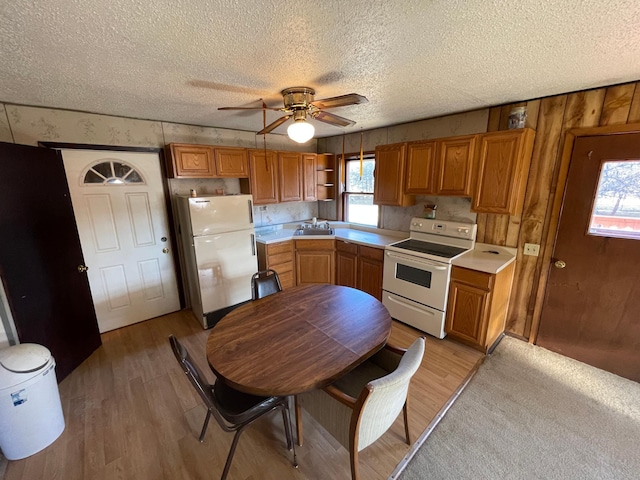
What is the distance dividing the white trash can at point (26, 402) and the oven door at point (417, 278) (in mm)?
2900

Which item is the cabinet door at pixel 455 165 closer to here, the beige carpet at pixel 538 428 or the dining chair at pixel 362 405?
the beige carpet at pixel 538 428

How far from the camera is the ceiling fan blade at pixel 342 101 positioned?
1495 millimetres

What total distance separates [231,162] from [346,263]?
1.95 m

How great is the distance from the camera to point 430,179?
281 cm

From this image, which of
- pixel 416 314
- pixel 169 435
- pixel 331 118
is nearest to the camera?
pixel 169 435

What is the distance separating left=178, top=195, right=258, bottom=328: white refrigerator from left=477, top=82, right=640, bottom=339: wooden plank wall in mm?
2670

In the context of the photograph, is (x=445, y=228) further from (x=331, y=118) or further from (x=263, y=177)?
(x=263, y=177)

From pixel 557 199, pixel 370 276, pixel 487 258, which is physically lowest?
pixel 370 276

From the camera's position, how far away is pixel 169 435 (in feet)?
5.73

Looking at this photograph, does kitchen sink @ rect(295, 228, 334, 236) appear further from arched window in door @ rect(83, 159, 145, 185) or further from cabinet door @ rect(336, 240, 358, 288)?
arched window in door @ rect(83, 159, 145, 185)

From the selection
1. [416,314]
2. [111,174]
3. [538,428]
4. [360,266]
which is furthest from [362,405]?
[111,174]

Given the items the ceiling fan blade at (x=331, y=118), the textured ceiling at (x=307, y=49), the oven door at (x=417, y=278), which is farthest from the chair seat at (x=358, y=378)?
the textured ceiling at (x=307, y=49)

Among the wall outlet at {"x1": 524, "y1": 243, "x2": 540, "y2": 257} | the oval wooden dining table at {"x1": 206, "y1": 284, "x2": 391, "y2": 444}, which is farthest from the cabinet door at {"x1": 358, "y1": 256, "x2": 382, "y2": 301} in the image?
the wall outlet at {"x1": 524, "y1": 243, "x2": 540, "y2": 257}

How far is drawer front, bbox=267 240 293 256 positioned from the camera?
11.3ft
